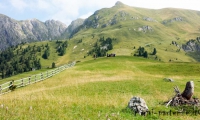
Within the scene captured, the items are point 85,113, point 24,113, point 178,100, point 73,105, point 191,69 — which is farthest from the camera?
point 191,69

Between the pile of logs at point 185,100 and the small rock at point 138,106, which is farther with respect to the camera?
the pile of logs at point 185,100

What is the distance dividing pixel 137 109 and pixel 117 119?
125 inches

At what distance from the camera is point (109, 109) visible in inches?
667

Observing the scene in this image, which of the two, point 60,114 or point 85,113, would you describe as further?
point 85,113

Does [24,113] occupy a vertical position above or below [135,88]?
above

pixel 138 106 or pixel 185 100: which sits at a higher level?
pixel 138 106

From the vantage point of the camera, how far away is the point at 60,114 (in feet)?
45.6

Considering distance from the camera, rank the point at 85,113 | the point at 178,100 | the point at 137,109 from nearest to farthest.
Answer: the point at 85,113, the point at 137,109, the point at 178,100

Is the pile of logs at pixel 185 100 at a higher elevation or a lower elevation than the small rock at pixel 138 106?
lower

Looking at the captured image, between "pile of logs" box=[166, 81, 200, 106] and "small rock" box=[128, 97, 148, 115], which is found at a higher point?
"small rock" box=[128, 97, 148, 115]

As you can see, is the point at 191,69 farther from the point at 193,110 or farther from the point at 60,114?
the point at 60,114

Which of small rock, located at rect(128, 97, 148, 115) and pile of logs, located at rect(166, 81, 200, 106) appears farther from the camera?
pile of logs, located at rect(166, 81, 200, 106)

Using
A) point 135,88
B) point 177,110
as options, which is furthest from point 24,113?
point 135,88

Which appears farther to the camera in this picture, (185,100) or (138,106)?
(185,100)
